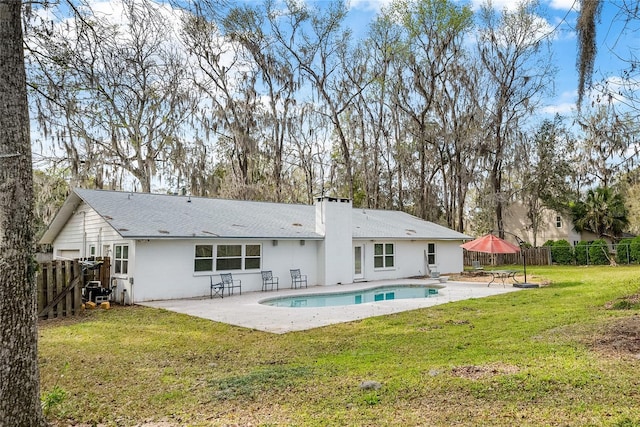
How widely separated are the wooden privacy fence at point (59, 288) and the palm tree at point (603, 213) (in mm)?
34059

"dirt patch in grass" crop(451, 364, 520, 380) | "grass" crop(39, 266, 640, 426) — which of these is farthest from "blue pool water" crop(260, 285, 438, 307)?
"dirt patch in grass" crop(451, 364, 520, 380)

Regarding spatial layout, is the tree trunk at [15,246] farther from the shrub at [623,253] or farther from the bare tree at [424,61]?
the shrub at [623,253]

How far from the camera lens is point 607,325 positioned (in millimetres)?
7832

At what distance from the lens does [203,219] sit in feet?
52.6

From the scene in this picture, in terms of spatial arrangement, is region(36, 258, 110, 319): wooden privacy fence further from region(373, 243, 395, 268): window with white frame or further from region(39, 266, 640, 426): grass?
region(373, 243, 395, 268): window with white frame

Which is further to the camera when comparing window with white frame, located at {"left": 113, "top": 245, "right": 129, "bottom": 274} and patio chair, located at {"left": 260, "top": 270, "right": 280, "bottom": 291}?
patio chair, located at {"left": 260, "top": 270, "right": 280, "bottom": 291}

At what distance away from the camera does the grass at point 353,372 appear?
4.25 meters

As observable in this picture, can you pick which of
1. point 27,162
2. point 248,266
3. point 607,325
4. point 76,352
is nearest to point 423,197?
point 248,266

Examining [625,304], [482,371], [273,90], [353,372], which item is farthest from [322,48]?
[482,371]

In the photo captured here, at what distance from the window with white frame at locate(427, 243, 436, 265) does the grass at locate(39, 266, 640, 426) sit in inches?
501

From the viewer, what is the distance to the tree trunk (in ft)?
11.6

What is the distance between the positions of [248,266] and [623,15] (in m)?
12.7

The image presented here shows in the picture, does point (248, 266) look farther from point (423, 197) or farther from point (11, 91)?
point (423, 197)

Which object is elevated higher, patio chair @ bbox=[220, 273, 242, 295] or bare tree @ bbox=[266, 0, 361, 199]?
bare tree @ bbox=[266, 0, 361, 199]
